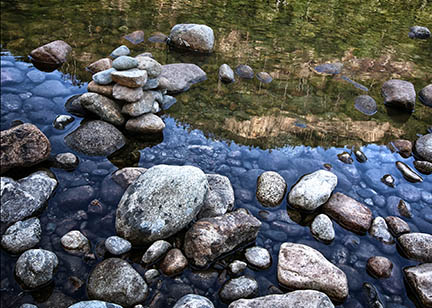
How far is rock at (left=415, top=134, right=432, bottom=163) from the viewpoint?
6.51 metres

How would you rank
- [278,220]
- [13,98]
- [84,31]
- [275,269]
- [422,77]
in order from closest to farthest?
1. [275,269]
2. [278,220]
3. [13,98]
4. [84,31]
5. [422,77]

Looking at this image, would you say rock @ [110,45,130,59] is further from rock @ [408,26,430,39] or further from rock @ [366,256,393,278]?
rock @ [408,26,430,39]

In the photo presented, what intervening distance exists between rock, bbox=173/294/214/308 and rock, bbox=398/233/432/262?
280cm

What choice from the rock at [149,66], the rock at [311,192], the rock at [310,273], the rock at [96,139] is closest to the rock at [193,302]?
the rock at [310,273]

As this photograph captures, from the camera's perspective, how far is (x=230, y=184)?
512 cm

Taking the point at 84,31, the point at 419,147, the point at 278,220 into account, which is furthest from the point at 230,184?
the point at 84,31

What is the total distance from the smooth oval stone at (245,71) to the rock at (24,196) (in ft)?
18.5

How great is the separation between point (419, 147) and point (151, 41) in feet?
24.4

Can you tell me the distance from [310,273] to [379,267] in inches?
38.0

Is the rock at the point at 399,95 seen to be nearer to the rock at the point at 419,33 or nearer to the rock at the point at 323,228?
the rock at the point at 323,228

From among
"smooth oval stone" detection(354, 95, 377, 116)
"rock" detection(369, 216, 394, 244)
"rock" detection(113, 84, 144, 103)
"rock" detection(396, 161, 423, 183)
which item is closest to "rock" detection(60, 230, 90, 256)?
"rock" detection(113, 84, 144, 103)

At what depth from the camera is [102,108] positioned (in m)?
6.01

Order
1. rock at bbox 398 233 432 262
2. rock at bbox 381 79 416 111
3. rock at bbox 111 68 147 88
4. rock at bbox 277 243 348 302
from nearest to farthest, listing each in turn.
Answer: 1. rock at bbox 277 243 348 302
2. rock at bbox 398 233 432 262
3. rock at bbox 111 68 147 88
4. rock at bbox 381 79 416 111

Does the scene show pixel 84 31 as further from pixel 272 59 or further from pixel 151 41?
pixel 272 59
